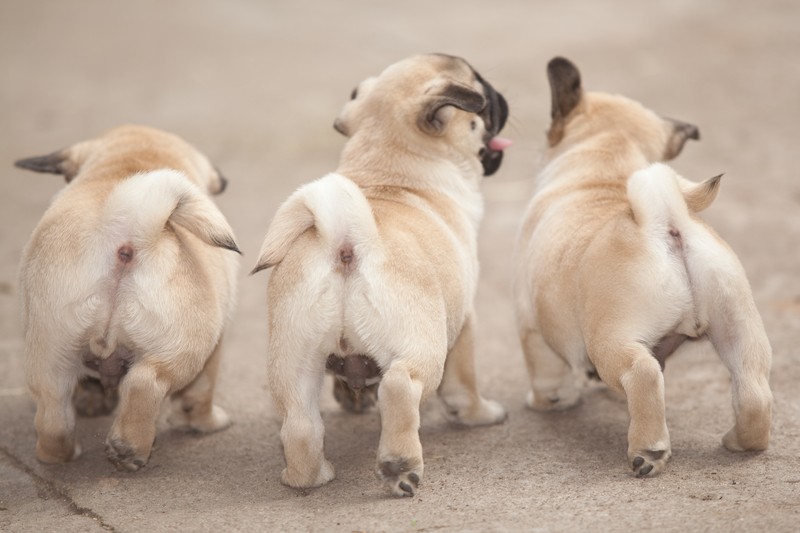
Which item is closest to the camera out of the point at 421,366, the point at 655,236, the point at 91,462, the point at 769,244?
the point at 421,366

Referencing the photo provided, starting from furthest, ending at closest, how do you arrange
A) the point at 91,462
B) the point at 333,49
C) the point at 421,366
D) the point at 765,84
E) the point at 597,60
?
1. the point at 333,49
2. the point at 597,60
3. the point at 765,84
4. the point at 91,462
5. the point at 421,366

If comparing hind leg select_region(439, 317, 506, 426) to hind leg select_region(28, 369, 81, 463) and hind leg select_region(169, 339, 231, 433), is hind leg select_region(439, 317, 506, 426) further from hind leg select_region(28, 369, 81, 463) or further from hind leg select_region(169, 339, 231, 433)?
hind leg select_region(28, 369, 81, 463)

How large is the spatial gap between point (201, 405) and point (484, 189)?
4.39 m

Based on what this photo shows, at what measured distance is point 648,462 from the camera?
3.94 metres

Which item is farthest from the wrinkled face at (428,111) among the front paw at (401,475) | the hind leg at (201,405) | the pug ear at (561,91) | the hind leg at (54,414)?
the hind leg at (54,414)

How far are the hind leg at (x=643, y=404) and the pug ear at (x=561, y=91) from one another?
1.87m

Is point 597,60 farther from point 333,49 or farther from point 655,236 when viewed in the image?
point 655,236

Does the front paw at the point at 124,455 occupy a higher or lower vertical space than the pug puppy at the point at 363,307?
lower

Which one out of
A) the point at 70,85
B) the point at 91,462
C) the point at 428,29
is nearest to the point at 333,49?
the point at 428,29

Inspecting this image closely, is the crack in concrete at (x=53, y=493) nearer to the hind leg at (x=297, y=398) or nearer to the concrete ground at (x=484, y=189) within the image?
the concrete ground at (x=484, y=189)

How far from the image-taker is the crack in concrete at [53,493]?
12.8 feet

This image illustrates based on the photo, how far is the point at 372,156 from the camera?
483 centimetres

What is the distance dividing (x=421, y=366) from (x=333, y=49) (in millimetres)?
8814

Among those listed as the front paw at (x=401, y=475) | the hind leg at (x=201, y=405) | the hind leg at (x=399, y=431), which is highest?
the hind leg at (x=399, y=431)
